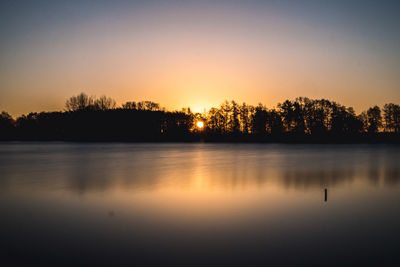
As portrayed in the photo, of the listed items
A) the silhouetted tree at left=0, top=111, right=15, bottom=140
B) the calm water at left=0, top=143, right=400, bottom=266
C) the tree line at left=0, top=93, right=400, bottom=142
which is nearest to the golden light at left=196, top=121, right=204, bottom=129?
the tree line at left=0, top=93, right=400, bottom=142

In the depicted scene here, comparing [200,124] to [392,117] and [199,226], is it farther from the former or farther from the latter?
[199,226]

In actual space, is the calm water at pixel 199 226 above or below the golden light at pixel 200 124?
below

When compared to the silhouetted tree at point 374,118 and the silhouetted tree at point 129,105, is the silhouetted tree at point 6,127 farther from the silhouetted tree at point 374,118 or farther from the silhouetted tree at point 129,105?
the silhouetted tree at point 374,118

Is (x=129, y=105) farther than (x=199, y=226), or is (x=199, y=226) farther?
(x=129, y=105)

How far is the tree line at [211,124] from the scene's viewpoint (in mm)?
126125

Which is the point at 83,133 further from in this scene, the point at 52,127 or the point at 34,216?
the point at 34,216

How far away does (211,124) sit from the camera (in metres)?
144

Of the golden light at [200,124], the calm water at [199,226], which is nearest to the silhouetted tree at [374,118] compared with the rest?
the golden light at [200,124]

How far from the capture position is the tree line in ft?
414

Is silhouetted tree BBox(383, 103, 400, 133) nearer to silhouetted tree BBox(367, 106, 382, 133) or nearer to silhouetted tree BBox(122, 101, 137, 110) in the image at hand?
silhouetted tree BBox(367, 106, 382, 133)

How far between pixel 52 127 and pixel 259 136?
113m

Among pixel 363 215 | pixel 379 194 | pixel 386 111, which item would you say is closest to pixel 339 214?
pixel 363 215

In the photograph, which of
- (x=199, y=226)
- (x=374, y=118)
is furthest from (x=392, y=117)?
(x=199, y=226)

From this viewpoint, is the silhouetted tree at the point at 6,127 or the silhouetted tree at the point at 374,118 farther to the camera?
the silhouetted tree at the point at 6,127
